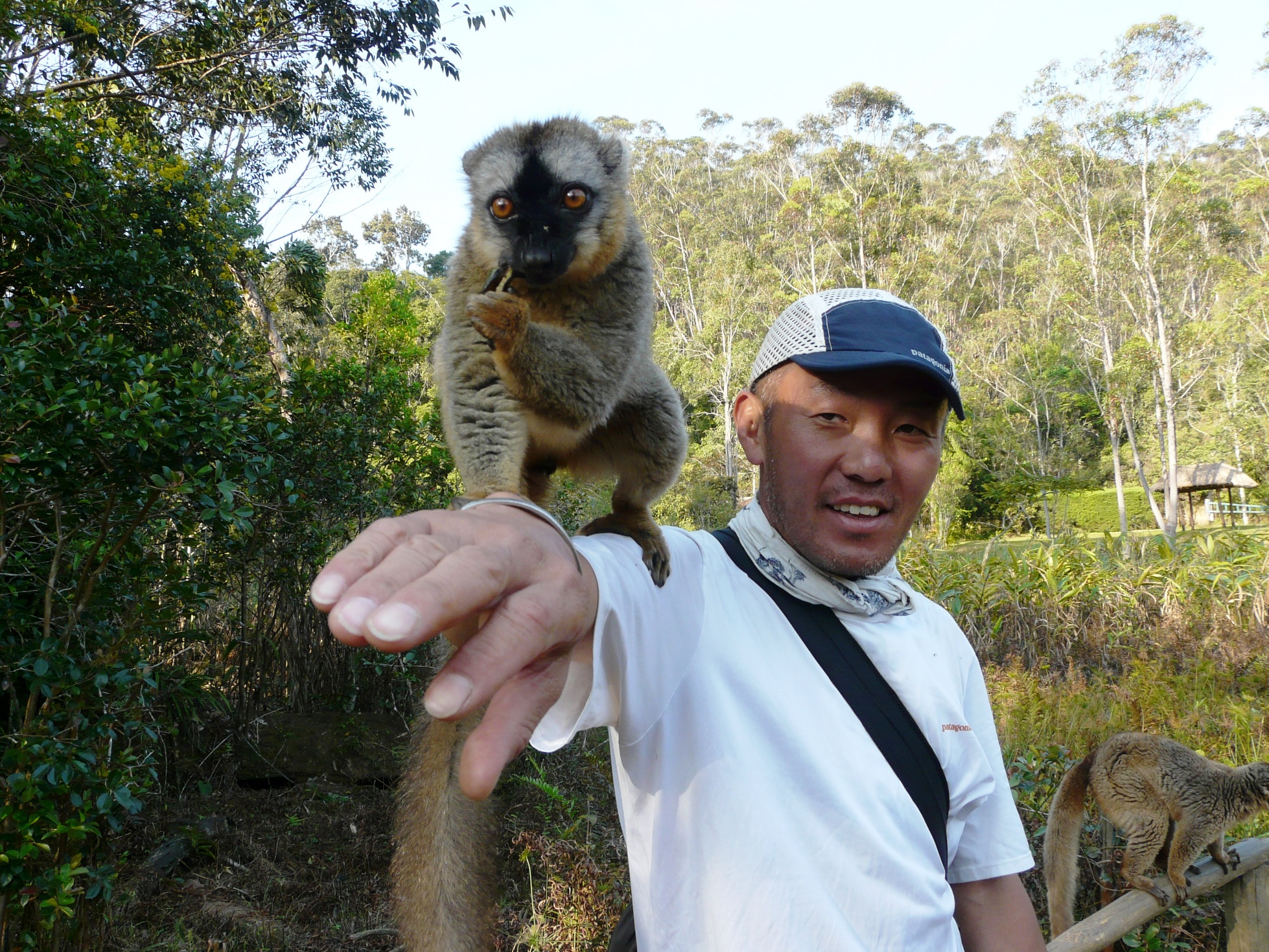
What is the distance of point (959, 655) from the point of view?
2094 millimetres

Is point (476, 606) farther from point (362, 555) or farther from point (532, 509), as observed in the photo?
point (532, 509)

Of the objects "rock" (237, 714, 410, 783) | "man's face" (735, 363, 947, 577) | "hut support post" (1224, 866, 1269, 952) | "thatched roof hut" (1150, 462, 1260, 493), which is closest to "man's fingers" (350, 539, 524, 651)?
"man's face" (735, 363, 947, 577)

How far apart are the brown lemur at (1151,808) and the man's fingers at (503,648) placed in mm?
4023

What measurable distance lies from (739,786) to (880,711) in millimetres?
389

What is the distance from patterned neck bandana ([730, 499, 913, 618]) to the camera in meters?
1.90

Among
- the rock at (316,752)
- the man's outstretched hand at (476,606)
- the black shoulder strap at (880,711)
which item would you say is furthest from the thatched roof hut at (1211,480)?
the man's outstretched hand at (476,606)

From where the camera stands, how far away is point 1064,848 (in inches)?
157

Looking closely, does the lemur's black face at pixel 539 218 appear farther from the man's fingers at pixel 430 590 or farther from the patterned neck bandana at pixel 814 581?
the man's fingers at pixel 430 590

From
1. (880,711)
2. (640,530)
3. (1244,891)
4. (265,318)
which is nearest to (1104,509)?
(1244,891)

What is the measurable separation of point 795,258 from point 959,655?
33.9 metres

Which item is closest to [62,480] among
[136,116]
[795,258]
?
[136,116]

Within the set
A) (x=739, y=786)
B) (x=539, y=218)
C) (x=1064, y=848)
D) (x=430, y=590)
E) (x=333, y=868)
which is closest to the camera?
(x=430, y=590)

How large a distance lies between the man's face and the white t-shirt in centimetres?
30

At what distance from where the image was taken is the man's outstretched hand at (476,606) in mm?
830
